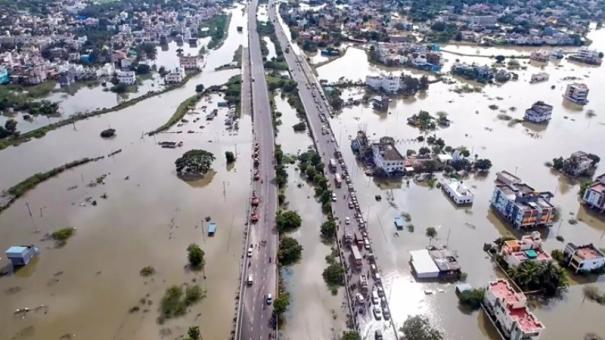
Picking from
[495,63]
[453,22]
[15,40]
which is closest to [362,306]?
[495,63]

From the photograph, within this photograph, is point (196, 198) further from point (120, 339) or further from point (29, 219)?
point (120, 339)

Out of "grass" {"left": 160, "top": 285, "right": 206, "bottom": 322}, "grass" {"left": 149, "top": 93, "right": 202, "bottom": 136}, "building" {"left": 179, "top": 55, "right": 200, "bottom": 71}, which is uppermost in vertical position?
"building" {"left": 179, "top": 55, "right": 200, "bottom": 71}

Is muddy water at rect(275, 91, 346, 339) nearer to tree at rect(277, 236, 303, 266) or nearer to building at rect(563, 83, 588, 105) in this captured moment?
tree at rect(277, 236, 303, 266)

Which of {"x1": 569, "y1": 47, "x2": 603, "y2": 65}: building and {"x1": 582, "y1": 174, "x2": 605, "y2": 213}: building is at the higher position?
{"x1": 569, "y1": 47, "x2": 603, "y2": 65}: building

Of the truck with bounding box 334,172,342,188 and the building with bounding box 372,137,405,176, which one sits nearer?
the truck with bounding box 334,172,342,188

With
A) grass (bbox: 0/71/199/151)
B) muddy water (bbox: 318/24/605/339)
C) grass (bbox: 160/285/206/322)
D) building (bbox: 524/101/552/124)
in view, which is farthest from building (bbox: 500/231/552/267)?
grass (bbox: 0/71/199/151)

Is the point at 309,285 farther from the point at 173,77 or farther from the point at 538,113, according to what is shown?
the point at 173,77

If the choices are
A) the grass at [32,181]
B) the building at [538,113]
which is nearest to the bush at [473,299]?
the building at [538,113]

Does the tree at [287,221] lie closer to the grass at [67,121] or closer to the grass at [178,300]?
the grass at [178,300]
